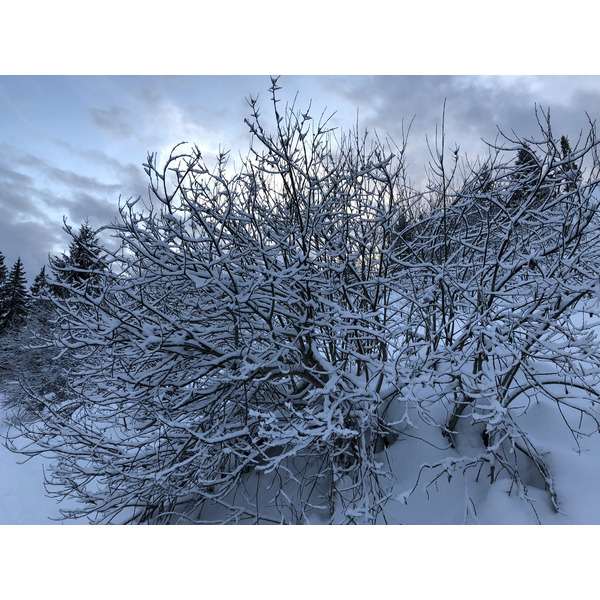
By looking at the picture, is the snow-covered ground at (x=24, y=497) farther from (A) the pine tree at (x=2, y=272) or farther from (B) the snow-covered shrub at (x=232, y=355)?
(A) the pine tree at (x=2, y=272)

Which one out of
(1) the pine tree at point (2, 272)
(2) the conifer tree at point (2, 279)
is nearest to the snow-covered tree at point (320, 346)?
(2) the conifer tree at point (2, 279)

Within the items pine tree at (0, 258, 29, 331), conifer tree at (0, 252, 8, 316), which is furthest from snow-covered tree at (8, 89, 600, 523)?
conifer tree at (0, 252, 8, 316)

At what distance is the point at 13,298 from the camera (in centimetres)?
2281

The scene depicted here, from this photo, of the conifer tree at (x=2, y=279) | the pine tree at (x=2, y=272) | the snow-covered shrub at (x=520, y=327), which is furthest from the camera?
the pine tree at (x=2, y=272)

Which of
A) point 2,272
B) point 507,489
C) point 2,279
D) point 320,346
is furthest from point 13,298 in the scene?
point 507,489

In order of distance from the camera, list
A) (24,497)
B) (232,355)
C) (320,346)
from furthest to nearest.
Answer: (24,497)
(320,346)
(232,355)

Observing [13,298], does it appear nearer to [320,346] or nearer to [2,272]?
[2,272]

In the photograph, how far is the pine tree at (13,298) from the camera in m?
21.8

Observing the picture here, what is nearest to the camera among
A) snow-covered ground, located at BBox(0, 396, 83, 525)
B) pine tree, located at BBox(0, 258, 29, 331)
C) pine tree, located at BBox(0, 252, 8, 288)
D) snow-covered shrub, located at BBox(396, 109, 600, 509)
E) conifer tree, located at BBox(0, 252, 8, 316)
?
snow-covered shrub, located at BBox(396, 109, 600, 509)

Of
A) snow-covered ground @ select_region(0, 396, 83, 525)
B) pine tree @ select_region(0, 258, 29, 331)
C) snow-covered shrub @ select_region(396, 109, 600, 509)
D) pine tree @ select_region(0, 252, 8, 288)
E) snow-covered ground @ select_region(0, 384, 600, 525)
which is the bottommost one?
snow-covered ground @ select_region(0, 396, 83, 525)

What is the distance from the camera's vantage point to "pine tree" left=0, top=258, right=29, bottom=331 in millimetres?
21797

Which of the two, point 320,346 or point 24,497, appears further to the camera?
point 24,497

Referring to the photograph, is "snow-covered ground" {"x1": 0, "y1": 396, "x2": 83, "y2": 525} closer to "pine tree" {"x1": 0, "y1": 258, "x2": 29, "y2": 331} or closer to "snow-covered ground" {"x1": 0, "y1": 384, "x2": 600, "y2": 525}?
"snow-covered ground" {"x1": 0, "y1": 384, "x2": 600, "y2": 525}

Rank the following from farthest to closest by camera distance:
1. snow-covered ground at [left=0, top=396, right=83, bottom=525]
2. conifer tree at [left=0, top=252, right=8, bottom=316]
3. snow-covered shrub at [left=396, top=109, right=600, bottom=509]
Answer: conifer tree at [left=0, top=252, right=8, bottom=316]
snow-covered ground at [left=0, top=396, right=83, bottom=525]
snow-covered shrub at [left=396, top=109, right=600, bottom=509]
